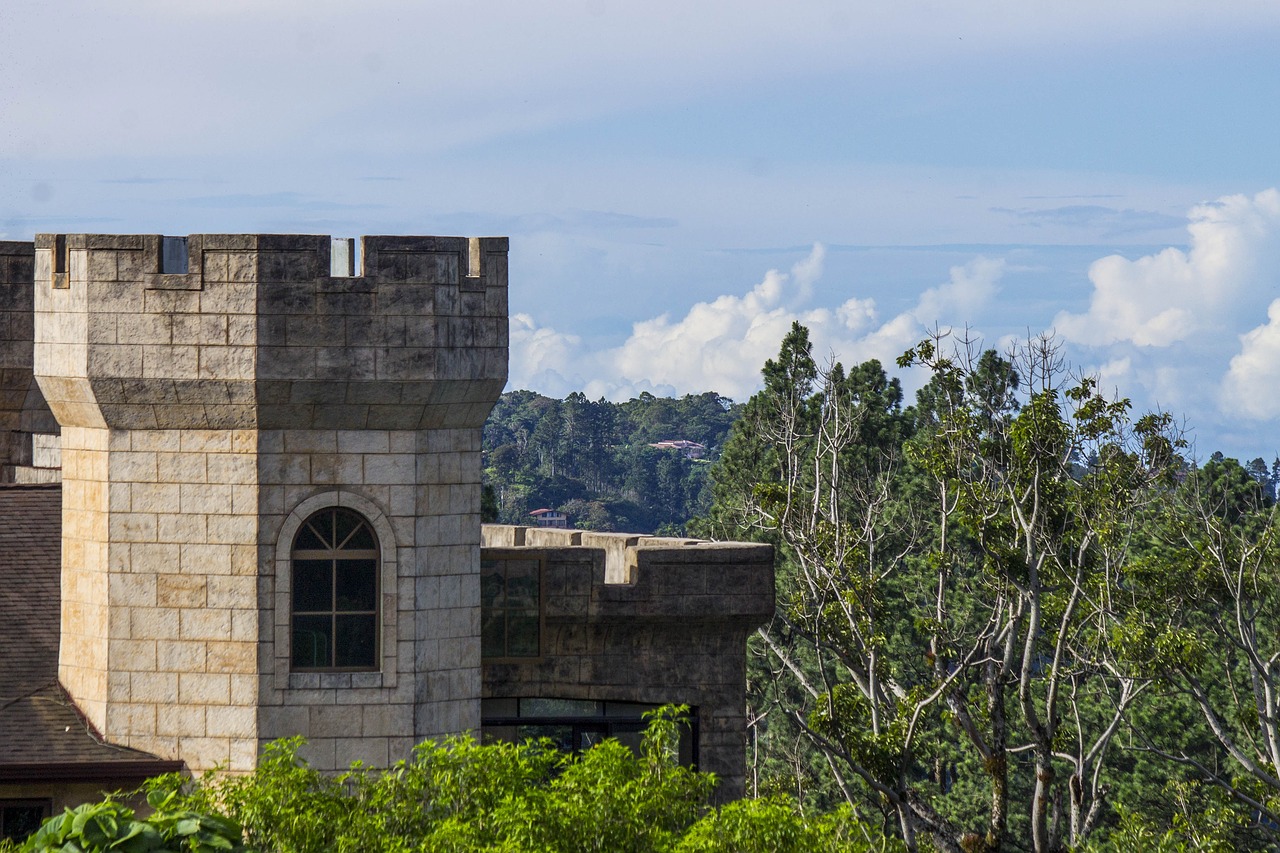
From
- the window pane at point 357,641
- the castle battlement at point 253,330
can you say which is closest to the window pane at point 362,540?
the window pane at point 357,641

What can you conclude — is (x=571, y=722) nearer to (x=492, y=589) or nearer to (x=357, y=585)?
(x=492, y=589)

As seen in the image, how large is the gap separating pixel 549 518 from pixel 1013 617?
123 metres

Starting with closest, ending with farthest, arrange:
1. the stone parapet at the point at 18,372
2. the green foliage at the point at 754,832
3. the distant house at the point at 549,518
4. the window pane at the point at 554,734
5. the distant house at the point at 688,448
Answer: the green foliage at the point at 754,832, the window pane at the point at 554,734, the stone parapet at the point at 18,372, the distant house at the point at 549,518, the distant house at the point at 688,448

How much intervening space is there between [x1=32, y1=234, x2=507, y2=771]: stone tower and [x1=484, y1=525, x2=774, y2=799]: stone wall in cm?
230

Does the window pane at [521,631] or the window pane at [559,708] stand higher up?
the window pane at [521,631]

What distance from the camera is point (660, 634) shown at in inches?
722

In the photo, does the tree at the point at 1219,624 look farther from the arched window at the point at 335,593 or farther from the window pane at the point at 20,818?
the window pane at the point at 20,818

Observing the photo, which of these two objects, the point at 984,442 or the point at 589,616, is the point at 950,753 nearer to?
the point at 984,442

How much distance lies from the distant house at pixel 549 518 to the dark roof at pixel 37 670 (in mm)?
118631

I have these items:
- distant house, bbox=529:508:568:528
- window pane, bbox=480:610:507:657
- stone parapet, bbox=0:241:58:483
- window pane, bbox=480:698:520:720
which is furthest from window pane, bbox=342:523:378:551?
distant house, bbox=529:508:568:528

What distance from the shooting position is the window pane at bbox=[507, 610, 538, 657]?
17.6 meters

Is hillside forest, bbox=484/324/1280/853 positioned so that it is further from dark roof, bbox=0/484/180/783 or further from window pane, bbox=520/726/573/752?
dark roof, bbox=0/484/180/783

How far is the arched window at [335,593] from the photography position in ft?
50.7

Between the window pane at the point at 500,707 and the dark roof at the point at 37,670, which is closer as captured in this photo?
the dark roof at the point at 37,670
